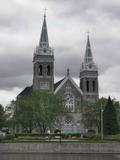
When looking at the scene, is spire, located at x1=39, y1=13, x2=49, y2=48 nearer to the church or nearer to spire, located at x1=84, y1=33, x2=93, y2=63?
the church

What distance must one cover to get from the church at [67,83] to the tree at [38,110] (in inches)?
915

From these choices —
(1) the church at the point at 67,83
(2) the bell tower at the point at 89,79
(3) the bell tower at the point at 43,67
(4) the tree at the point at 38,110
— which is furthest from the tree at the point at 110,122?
(2) the bell tower at the point at 89,79

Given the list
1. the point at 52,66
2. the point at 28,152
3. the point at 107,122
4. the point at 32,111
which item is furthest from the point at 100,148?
the point at 52,66

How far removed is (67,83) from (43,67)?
8.97 m

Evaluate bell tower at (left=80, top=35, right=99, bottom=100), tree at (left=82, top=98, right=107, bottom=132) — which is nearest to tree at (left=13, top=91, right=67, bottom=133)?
tree at (left=82, top=98, right=107, bottom=132)

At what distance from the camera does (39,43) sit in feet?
438

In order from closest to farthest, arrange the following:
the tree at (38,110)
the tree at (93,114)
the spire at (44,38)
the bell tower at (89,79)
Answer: the tree at (38,110)
the tree at (93,114)
the bell tower at (89,79)
the spire at (44,38)

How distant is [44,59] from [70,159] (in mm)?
86011

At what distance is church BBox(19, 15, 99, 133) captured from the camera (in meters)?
127

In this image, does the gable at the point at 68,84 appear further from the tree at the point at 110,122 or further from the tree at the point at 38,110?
the tree at the point at 110,122

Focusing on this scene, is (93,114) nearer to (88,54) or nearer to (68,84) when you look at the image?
(68,84)

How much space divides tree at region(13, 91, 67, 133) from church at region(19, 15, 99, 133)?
23239 mm

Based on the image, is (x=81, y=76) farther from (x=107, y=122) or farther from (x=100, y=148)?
(x=100, y=148)

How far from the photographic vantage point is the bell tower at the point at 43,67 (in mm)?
127062
